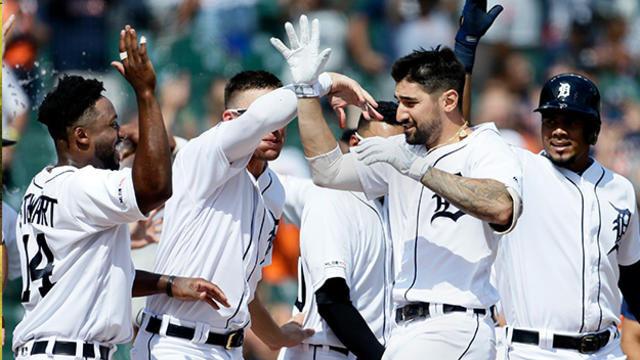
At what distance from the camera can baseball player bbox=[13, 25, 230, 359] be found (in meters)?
3.77

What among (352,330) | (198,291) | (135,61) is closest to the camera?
(135,61)

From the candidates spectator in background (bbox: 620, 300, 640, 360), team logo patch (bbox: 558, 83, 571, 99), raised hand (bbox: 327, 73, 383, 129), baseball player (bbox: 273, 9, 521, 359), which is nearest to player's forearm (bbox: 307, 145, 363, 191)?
baseball player (bbox: 273, 9, 521, 359)

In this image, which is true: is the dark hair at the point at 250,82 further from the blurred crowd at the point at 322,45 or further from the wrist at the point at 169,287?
the blurred crowd at the point at 322,45

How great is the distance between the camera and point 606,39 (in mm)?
11945

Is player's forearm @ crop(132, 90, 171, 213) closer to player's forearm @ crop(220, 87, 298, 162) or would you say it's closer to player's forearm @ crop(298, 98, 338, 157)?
player's forearm @ crop(220, 87, 298, 162)

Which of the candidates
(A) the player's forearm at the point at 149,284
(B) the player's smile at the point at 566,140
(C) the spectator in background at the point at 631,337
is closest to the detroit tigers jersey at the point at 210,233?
(A) the player's forearm at the point at 149,284

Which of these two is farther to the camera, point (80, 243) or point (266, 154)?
point (266, 154)

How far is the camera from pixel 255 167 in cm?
470

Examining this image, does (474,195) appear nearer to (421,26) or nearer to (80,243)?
(80,243)

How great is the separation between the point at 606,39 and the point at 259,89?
8.42 m

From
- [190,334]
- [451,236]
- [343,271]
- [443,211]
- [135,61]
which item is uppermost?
[135,61]

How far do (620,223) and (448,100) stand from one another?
1.37 m

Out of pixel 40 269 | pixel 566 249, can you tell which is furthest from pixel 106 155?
pixel 566 249

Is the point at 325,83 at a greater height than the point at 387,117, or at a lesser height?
lesser
